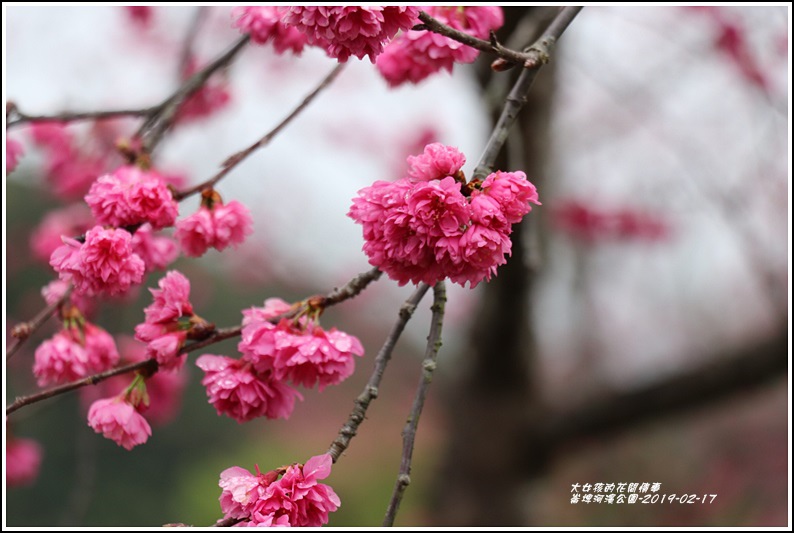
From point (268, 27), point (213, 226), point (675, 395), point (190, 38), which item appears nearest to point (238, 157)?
point (213, 226)

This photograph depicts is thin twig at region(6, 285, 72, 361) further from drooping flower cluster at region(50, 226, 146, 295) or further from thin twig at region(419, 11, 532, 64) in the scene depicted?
thin twig at region(419, 11, 532, 64)

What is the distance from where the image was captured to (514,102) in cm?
78

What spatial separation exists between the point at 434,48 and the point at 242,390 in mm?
482

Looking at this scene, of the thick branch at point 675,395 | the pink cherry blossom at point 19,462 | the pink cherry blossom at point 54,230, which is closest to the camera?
the pink cherry blossom at point 19,462

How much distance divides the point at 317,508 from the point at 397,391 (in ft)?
17.3

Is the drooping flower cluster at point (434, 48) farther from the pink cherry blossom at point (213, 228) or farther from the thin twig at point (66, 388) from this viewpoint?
the thin twig at point (66, 388)

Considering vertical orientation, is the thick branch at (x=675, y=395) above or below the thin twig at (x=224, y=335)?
above

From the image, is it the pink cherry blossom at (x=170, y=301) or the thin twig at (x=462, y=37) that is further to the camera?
the pink cherry blossom at (x=170, y=301)

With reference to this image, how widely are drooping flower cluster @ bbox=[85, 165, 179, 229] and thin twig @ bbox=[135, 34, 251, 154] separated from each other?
24cm

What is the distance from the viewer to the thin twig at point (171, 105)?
1111 mm

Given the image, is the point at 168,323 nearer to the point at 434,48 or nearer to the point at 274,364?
the point at 274,364

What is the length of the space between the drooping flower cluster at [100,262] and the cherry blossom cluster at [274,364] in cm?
13

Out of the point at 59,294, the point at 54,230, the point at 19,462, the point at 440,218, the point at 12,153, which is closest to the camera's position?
the point at 440,218

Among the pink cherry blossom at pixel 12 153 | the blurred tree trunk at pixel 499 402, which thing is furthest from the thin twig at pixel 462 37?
the blurred tree trunk at pixel 499 402
